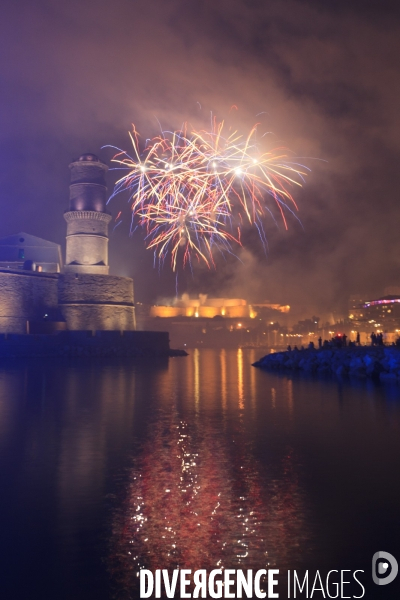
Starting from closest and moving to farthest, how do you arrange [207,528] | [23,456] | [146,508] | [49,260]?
[207,528] < [146,508] < [23,456] < [49,260]

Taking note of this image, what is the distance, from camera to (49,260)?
127 ft

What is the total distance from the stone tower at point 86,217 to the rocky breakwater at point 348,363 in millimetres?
16654

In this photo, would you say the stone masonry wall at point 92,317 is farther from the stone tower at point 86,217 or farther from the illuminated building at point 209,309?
the illuminated building at point 209,309

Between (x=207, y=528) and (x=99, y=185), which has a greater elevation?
(x=99, y=185)

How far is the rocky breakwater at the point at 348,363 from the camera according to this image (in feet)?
52.6

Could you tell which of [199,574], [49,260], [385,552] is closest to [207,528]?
[199,574]

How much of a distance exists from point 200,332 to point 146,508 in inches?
3184

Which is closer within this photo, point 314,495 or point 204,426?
point 314,495

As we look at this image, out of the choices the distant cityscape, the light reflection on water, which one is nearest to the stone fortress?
the light reflection on water

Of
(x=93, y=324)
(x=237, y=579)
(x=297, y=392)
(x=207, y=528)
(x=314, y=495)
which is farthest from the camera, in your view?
(x=93, y=324)

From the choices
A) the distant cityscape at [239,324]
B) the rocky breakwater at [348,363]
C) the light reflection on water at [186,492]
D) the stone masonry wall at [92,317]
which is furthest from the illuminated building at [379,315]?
the light reflection on water at [186,492]

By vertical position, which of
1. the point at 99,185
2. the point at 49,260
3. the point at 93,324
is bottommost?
the point at 93,324

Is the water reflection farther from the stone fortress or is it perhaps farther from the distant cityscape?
the distant cityscape

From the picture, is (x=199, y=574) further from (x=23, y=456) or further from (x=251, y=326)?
(x=251, y=326)
